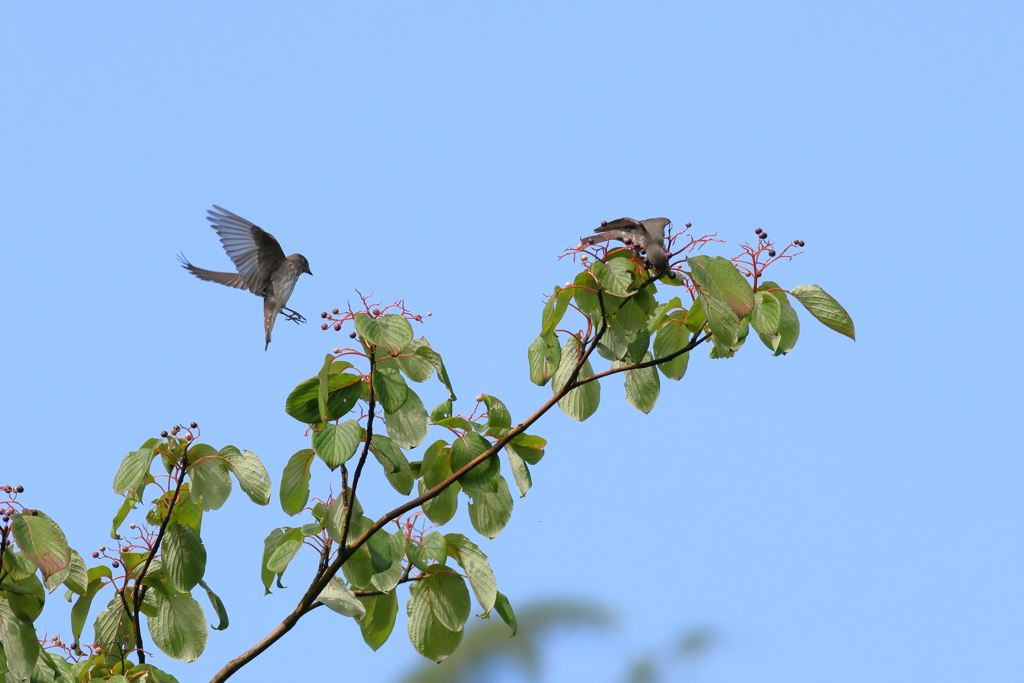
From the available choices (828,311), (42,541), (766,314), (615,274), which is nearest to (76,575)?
(42,541)

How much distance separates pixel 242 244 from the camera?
486 centimetres

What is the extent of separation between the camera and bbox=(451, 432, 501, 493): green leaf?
3629 millimetres

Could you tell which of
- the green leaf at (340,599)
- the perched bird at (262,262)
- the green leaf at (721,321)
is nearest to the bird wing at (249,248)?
the perched bird at (262,262)

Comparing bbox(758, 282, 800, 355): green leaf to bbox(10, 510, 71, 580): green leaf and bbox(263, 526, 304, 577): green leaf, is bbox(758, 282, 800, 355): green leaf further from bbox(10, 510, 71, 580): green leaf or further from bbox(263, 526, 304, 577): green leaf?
bbox(10, 510, 71, 580): green leaf

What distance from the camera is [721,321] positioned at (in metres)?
3.33

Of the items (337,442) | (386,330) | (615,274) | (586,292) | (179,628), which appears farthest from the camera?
(179,628)

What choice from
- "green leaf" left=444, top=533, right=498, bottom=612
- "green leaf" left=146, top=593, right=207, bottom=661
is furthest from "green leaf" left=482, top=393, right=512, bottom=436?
"green leaf" left=146, top=593, right=207, bottom=661

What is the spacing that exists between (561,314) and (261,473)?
1211 mm

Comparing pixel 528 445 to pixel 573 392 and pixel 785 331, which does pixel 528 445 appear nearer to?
pixel 573 392

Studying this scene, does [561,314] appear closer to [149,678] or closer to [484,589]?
[484,589]

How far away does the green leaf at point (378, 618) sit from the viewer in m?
3.78

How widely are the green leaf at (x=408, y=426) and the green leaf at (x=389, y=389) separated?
0.35 meters

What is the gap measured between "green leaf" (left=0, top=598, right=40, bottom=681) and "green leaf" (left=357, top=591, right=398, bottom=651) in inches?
45.3

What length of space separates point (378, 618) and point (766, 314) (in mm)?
1702
